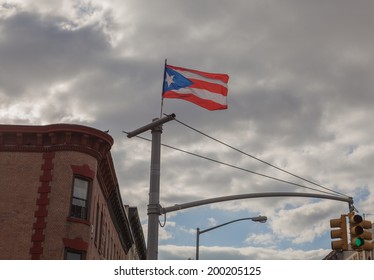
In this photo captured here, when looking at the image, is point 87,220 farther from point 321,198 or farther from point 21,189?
point 321,198

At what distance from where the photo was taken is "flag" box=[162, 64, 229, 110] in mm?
18203

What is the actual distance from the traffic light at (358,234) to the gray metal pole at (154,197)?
6.08 m

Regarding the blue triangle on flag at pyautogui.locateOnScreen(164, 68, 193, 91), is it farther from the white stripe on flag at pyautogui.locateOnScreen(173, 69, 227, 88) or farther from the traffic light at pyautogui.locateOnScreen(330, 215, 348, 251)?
the traffic light at pyautogui.locateOnScreen(330, 215, 348, 251)

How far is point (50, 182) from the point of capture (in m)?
28.9

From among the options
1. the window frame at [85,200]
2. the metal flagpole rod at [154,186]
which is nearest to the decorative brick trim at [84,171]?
the window frame at [85,200]

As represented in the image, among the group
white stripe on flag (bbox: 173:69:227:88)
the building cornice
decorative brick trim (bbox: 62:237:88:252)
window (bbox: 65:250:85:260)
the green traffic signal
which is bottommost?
the green traffic signal

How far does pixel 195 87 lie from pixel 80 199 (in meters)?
14.0

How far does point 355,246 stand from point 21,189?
18.8 meters

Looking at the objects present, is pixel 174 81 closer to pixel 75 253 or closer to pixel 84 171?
pixel 84 171

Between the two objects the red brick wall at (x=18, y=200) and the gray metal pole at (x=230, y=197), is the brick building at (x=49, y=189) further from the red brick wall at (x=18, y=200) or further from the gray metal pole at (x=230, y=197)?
the gray metal pole at (x=230, y=197)

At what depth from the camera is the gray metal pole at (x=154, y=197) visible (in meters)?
15.0

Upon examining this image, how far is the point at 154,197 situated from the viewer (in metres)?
15.6

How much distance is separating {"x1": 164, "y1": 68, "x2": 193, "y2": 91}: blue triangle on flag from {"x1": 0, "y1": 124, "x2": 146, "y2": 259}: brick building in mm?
13022

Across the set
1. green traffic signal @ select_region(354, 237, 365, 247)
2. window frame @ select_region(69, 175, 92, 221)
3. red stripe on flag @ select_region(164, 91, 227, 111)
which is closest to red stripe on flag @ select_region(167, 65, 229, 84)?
red stripe on flag @ select_region(164, 91, 227, 111)
